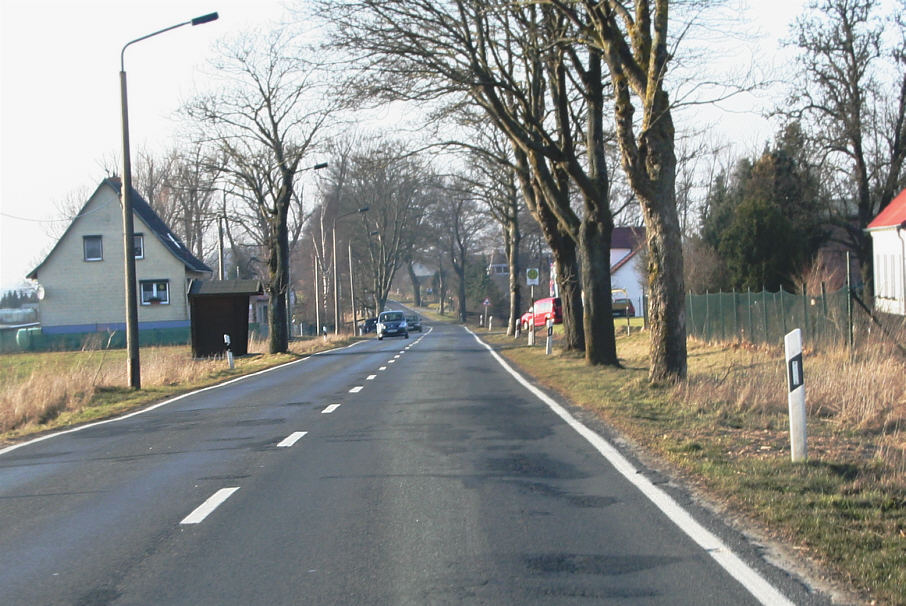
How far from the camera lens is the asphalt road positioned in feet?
17.9

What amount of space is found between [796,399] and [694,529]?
2.52 meters

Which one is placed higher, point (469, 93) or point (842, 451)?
point (469, 93)

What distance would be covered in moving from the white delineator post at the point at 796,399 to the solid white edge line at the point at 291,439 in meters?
5.59

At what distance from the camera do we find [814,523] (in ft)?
21.6

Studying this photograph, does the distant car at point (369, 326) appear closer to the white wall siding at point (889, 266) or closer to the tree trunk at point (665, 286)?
the white wall siding at point (889, 266)

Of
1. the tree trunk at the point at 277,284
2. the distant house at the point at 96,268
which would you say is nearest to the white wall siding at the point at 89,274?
the distant house at the point at 96,268

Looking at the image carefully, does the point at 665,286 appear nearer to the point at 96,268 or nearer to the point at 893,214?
the point at 893,214

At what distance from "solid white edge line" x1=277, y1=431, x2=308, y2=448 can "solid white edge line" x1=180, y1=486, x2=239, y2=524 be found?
2597mm

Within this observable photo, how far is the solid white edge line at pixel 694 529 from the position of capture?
5.25m

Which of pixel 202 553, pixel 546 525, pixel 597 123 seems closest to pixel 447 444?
pixel 546 525

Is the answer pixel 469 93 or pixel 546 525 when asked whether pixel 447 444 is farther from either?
pixel 469 93

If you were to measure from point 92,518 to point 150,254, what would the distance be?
56.6m

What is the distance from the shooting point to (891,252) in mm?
39781

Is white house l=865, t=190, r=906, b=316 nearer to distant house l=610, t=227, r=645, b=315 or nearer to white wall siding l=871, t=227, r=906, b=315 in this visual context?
white wall siding l=871, t=227, r=906, b=315
